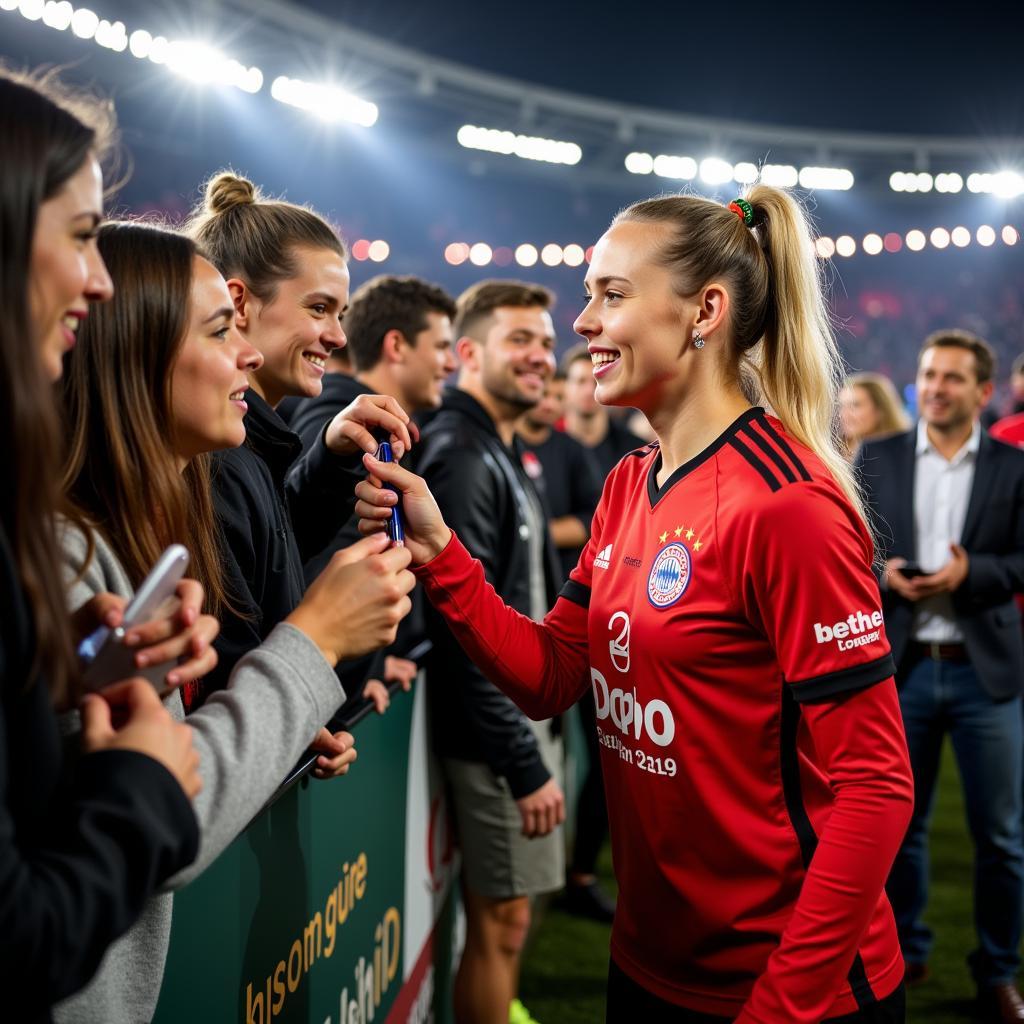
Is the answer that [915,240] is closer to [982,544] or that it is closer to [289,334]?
[982,544]

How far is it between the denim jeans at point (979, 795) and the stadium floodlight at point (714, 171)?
15.3 m

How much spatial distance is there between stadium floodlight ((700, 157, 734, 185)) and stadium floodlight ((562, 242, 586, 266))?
8.80 ft

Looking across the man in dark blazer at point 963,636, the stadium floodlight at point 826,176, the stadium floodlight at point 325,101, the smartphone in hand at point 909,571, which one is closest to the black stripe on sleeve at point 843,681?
the man in dark blazer at point 963,636

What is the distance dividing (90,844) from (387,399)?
3.64ft

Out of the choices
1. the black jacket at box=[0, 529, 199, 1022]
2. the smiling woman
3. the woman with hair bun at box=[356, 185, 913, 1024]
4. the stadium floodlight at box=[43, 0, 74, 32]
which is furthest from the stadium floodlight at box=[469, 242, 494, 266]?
the black jacket at box=[0, 529, 199, 1022]

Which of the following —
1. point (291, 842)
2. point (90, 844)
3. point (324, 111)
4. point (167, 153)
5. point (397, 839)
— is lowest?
point (397, 839)

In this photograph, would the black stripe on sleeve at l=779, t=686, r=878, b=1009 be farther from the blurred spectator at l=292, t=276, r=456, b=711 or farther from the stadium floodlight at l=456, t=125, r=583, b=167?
the stadium floodlight at l=456, t=125, r=583, b=167

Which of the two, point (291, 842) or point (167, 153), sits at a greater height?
point (167, 153)

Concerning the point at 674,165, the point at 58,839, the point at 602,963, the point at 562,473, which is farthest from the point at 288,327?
the point at 674,165

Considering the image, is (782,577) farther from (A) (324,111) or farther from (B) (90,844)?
(A) (324,111)

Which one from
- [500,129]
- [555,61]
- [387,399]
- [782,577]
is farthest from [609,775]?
[555,61]

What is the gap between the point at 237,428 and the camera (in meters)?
1.45

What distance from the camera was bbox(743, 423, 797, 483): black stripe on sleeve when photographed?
4.69 ft

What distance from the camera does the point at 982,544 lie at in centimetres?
361
